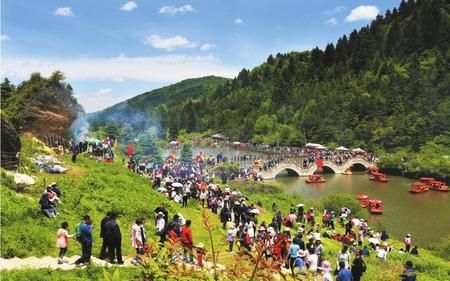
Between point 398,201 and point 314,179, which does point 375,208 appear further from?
point 314,179

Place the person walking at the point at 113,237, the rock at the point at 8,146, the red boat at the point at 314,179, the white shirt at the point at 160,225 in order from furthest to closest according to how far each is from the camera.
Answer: the red boat at the point at 314,179 < the rock at the point at 8,146 < the white shirt at the point at 160,225 < the person walking at the point at 113,237

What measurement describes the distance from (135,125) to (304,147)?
125 feet

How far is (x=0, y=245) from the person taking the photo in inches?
544

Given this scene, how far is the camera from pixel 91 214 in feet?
63.2

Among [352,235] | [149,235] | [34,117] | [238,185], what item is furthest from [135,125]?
[149,235]

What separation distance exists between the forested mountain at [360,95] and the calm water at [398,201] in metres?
19.7

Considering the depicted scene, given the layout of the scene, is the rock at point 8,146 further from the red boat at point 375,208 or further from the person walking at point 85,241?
the red boat at point 375,208

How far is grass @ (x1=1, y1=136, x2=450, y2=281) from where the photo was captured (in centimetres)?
1389

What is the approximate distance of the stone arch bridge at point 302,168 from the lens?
6025 centimetres

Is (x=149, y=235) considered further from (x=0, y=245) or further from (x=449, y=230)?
(x=449, y=230)

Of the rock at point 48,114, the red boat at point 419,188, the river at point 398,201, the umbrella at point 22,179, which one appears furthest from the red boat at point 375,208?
the umbrella at point 22,179

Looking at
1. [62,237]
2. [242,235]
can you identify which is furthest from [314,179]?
[62,237]

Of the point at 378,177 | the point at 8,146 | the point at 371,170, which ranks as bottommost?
the point at 378,177

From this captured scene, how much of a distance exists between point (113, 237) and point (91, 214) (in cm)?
618
